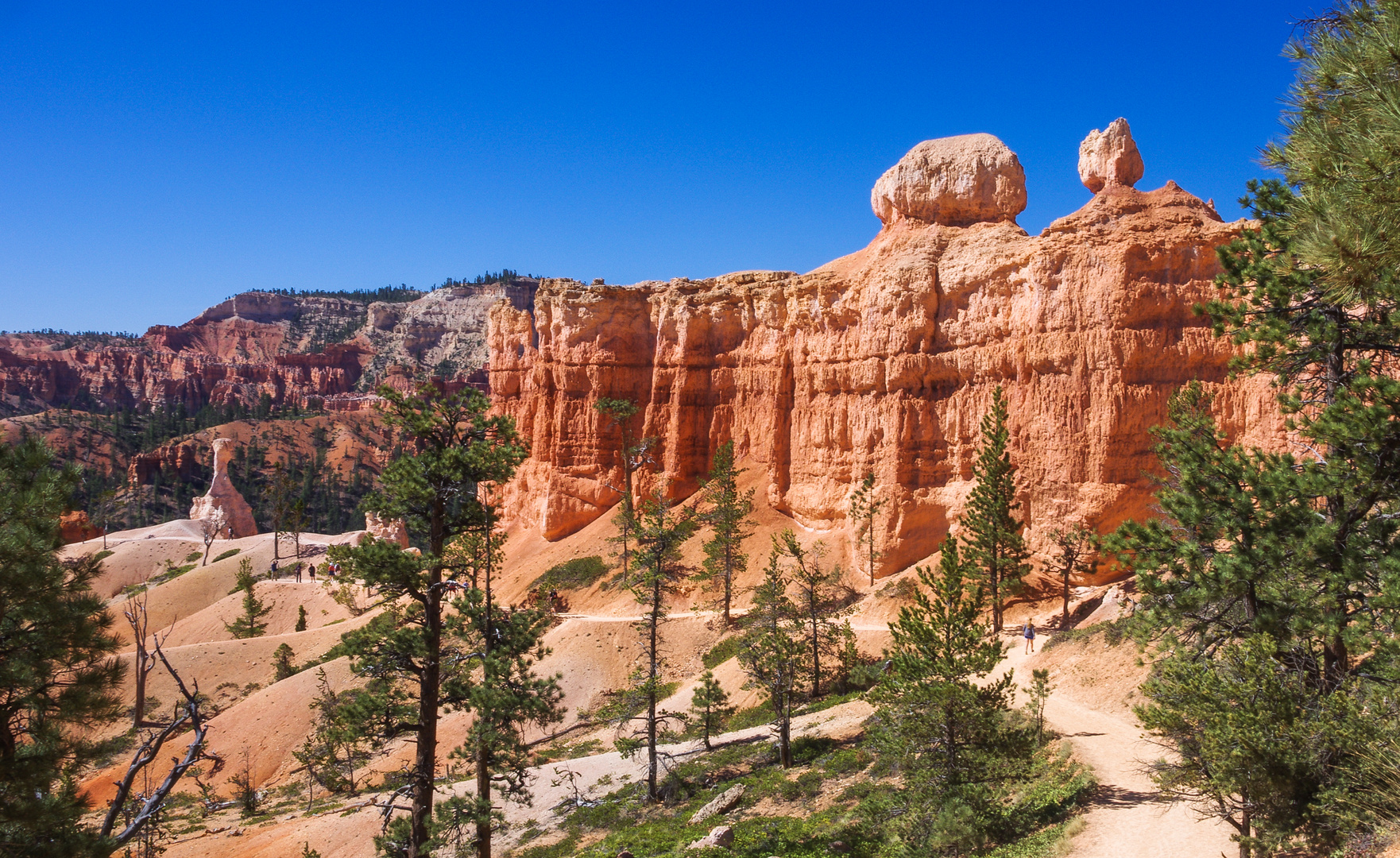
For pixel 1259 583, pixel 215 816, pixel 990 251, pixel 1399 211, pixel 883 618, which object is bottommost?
pixel 215 816

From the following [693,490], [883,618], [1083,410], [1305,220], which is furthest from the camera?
[693,490]

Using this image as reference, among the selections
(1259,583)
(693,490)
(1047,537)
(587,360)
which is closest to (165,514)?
(587,360)

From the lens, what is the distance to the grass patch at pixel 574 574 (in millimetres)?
50344

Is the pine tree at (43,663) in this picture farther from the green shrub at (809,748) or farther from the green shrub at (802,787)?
the green shrub at (809,748)

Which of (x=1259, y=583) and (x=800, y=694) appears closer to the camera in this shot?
(x=1259, y=583)

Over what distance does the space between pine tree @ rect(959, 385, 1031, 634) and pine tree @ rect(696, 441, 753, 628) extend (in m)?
13.0

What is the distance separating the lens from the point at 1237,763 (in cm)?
1079

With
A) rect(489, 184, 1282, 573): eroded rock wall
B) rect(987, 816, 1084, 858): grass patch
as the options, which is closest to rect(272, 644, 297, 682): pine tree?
rect(489, 184, 1282, 573): eroded rock wall

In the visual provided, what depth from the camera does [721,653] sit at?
130 feet

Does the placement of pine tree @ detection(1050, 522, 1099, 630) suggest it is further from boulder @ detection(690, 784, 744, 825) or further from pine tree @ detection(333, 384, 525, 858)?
pine tree @ detection(333, 384, 525, 858)

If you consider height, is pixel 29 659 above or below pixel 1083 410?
below

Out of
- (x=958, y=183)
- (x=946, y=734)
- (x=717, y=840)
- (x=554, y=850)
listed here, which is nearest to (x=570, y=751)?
(x=554, y=850)

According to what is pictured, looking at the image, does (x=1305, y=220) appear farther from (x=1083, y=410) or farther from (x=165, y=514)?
(x=165, y=514)

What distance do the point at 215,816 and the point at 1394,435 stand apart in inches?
1657
